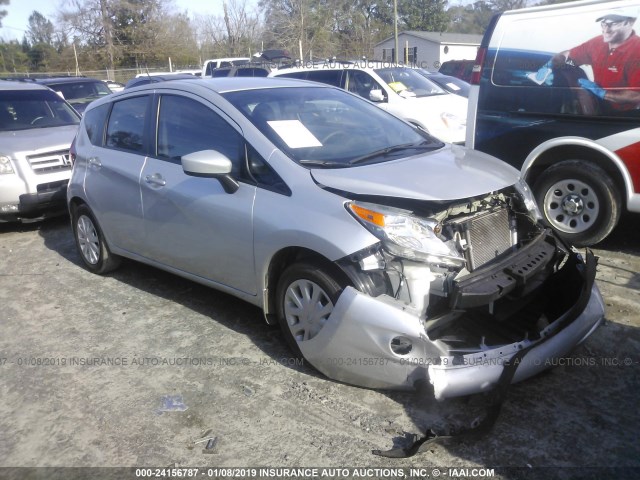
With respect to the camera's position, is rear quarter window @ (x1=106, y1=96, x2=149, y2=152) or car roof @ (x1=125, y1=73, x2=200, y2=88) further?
car roof @ (x1=125, y1=73, x2=200, y2=88)

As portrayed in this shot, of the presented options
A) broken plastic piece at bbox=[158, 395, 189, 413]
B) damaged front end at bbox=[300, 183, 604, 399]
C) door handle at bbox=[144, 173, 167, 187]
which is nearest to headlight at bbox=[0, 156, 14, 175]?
door handle at bbox=[144, 173, 167, 187]

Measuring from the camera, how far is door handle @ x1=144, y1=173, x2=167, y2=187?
14.5 feet

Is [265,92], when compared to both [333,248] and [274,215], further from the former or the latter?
[333,248]

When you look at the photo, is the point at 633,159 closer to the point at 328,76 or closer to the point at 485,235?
the point at 485,235

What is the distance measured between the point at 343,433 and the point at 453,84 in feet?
32.4

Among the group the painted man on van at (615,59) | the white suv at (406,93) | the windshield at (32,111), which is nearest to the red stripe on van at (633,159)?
the painted man on van at (615,59)

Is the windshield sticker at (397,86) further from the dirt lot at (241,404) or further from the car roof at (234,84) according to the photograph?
the dirt lot at (241,404)

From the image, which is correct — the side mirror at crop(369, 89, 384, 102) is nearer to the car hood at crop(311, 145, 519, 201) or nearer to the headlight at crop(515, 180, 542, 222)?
the car hood at crop(311, 145, 519, 201)

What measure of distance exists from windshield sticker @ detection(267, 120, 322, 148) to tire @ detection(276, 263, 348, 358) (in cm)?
87

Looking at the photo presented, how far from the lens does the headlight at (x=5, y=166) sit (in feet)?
23.3

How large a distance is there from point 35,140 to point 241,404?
18.8ft

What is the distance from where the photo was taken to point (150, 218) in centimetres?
459

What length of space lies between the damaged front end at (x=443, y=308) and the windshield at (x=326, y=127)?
69 cm

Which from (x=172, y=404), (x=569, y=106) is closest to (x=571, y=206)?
(x=569, y=106)
